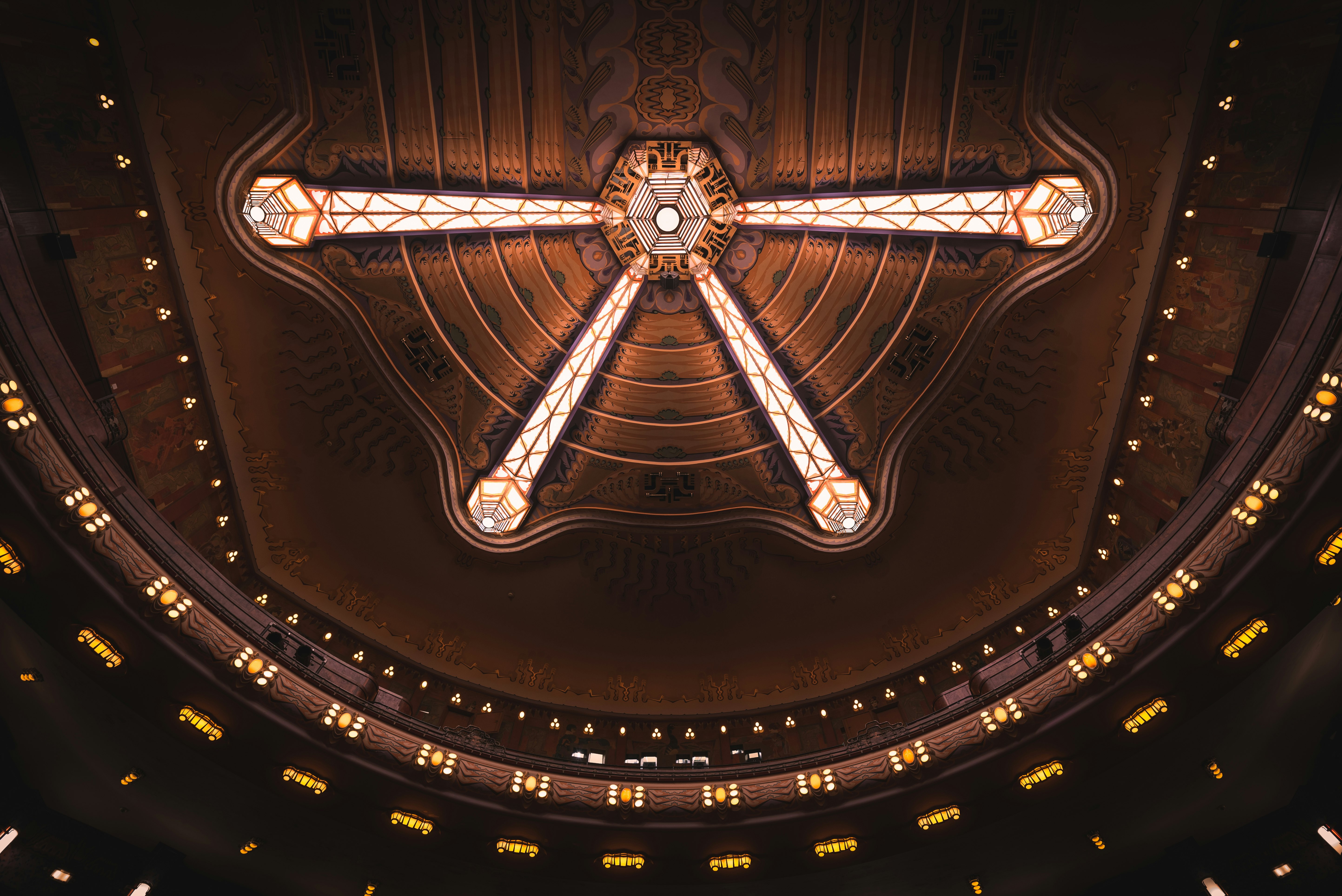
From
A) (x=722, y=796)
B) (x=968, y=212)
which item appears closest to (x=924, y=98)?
(x=968, y=212)

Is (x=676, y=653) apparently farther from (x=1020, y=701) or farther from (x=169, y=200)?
(x=169, y=200)

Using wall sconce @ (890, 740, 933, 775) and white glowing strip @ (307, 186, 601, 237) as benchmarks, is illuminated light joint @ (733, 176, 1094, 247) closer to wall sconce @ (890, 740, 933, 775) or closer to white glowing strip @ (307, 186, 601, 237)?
white glowing strip @ (307, 186, 601, 237)

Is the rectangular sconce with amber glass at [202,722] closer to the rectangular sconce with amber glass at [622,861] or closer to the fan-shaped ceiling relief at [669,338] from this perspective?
the fan-shaped ceiling relief at [669,338]

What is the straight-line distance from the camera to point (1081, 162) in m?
12.7

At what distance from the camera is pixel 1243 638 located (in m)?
9.75

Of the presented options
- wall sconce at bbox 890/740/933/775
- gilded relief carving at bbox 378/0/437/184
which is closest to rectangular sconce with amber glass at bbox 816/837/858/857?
wall sconce at bbox 890/740/933/775

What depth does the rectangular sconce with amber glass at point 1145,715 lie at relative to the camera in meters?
10.4

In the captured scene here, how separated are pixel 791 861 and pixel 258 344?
53.4ft

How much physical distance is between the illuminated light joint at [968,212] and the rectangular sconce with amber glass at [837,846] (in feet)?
44.4

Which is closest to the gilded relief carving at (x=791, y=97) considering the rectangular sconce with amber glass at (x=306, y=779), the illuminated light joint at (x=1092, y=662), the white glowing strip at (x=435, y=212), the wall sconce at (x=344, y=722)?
the white glowing strip at (x=435, y=212)

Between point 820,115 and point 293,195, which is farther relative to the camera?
point 820,115

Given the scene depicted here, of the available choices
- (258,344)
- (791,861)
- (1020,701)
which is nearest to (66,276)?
(258,344)

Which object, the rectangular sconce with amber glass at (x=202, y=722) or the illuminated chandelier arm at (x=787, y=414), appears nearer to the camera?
the rectangular sconce with amber glass at (x=202, y=722)

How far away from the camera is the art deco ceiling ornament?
→ 1345 centimetres
